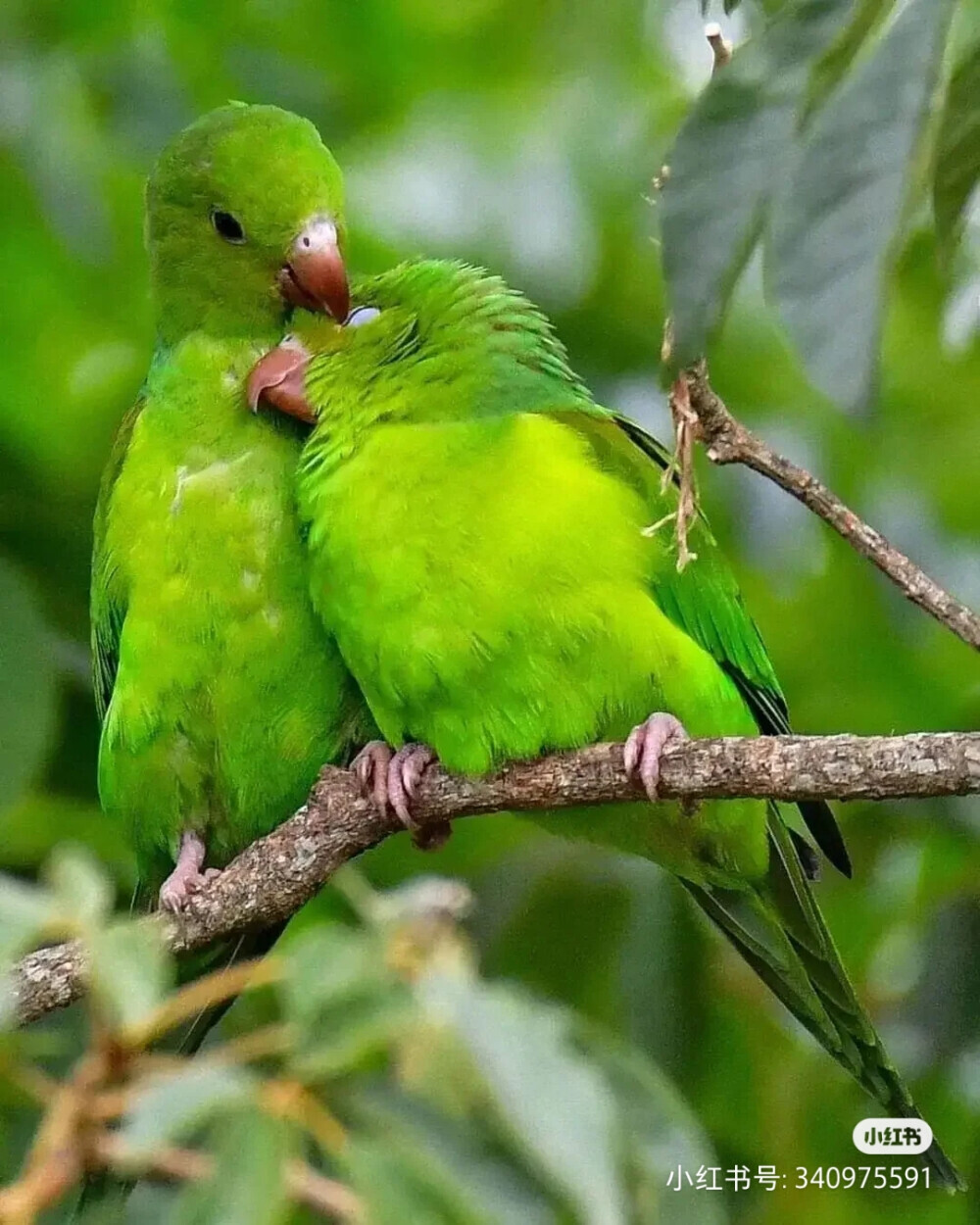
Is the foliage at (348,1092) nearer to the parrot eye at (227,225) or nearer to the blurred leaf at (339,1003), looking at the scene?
the blurred leaf at (339,1003)

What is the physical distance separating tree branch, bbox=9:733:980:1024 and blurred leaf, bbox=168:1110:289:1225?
350 millimetres

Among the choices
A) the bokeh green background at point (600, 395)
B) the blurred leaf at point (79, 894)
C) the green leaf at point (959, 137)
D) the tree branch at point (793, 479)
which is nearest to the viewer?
the blurred leaf at point (79, 894)

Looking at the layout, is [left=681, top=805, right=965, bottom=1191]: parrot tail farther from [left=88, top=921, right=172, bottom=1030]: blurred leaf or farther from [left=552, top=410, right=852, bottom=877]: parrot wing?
[left=88, top=921, right=172, bottom=1030]: blurred leaf

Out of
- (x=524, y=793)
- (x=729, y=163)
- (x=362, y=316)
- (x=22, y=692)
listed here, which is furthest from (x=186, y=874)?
(x=729, y=163)

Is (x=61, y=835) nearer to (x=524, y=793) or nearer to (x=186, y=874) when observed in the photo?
(x=186, y=874)

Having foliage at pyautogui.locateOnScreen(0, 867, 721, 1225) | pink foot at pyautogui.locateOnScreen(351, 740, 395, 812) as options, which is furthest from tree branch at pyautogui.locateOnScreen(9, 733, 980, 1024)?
foliage at pyautogui.locateOnScreen(0, 867, 721, 1225)

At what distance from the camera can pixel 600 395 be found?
7.48 feet

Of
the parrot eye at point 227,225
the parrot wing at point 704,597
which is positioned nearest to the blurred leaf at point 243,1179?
the parrot wing at point 704,597

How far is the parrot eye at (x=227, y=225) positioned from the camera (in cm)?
176

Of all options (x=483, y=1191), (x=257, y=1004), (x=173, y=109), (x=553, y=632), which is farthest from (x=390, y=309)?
(x=483, y=1191)

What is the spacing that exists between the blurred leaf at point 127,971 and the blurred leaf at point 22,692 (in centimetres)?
72

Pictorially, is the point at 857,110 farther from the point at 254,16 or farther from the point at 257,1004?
the point at 254,16

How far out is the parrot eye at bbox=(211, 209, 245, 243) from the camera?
1.76 m

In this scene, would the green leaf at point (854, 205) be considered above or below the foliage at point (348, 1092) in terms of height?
above
